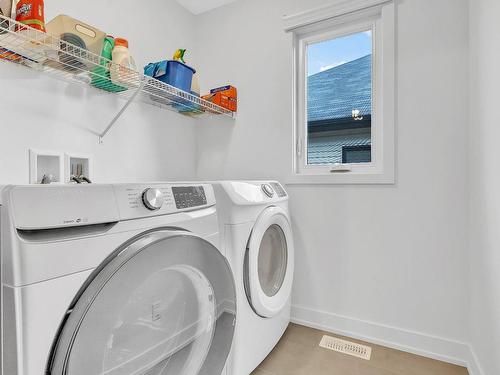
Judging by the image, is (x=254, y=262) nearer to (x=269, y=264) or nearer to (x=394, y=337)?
(x=269, y=264)

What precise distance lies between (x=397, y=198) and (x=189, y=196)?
1.27 metres

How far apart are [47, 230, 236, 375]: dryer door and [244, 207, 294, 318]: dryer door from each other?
20 centimetres

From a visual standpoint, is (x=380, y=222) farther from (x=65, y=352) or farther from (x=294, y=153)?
(x=65, y=352)

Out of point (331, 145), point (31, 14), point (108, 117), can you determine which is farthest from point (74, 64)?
point (331, 145)

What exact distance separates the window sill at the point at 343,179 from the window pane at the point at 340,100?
0.49 ft

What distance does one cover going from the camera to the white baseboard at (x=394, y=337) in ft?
5.01

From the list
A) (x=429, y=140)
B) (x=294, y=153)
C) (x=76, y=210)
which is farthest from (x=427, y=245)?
(x=76, y=210)

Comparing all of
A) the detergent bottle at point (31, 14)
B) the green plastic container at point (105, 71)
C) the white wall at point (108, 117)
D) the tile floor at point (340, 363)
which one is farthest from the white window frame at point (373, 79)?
the detergent bottle at point (31, 14)

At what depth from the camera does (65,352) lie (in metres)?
0.62

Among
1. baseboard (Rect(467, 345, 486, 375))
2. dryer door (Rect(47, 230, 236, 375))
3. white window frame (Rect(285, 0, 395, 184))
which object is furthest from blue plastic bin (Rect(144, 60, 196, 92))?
baseboard (Rect(467, 345, 486, 375))

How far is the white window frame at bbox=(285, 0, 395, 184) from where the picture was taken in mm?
1685

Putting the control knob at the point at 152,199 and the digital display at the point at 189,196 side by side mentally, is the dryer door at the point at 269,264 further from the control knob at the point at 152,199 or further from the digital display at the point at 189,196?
the control knob at the point at 152,199

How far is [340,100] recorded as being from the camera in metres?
A: 1.95

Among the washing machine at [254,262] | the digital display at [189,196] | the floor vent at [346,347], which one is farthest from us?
the floor vent at [346,347]
